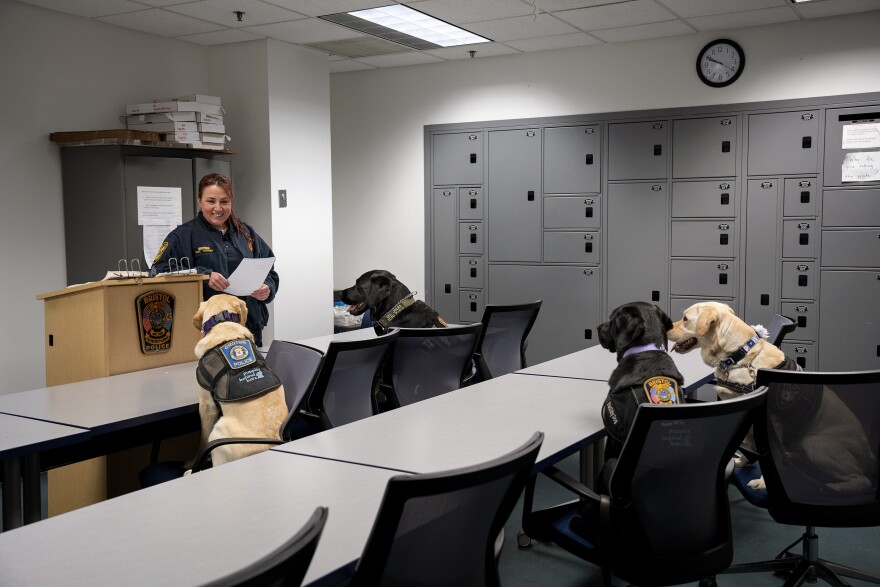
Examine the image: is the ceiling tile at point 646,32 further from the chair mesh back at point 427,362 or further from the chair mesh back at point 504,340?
the chair mesh back at point 427,362

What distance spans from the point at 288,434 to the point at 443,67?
5298 millimetres

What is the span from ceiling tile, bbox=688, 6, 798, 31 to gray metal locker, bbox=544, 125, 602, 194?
1.17 metres

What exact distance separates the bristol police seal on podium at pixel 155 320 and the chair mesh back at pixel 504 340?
1.59 meters

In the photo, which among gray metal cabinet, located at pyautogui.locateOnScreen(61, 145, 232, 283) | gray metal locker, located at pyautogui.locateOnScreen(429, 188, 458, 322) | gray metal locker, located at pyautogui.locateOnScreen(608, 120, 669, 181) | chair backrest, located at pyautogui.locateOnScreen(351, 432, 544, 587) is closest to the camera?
chair backrest, located at pyautogui.locateOnScreen(351, 432, 544, 587)

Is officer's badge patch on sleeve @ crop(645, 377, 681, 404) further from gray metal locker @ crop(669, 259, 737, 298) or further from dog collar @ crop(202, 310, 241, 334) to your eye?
gray metal locker @ crop(669, 259, 737, 298)

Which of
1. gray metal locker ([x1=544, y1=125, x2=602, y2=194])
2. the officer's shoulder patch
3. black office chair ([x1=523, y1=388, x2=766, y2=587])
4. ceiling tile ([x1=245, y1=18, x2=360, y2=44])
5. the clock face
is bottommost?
black office chair ([x1=523, y1=388, x2=766, y2=587])

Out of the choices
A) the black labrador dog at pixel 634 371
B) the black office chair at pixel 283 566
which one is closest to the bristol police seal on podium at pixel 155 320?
the black labrador dog at pixel 634 371

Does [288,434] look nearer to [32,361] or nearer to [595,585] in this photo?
[595,585]

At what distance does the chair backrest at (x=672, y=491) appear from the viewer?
2014 millimetres

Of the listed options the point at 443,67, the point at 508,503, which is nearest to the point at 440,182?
the point at 443,67

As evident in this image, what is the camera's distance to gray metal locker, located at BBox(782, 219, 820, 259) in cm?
595

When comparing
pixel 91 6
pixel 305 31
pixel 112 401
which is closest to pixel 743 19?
pixel 305 31

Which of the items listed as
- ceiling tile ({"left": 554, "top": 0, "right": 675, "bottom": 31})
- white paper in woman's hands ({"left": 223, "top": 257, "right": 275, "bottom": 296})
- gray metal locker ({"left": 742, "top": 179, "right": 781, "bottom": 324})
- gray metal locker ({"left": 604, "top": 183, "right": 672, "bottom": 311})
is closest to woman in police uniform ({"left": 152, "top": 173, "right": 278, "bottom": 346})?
white paper in woman's hands ({"left": 223, "top": 257, "right": 275, "bottom": 296})

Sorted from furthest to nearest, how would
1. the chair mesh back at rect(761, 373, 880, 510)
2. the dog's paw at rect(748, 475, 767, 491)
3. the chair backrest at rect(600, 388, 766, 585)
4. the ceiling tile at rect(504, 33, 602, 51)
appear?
the ceiling tile at rect(504, 33, 602, 51)
the dog's paw at rect(748, 475, 767, 491)
the chair mesh back at rect(761, 373, 880, 510)
the chair backrest at rect(600, 388, 766, 585)
